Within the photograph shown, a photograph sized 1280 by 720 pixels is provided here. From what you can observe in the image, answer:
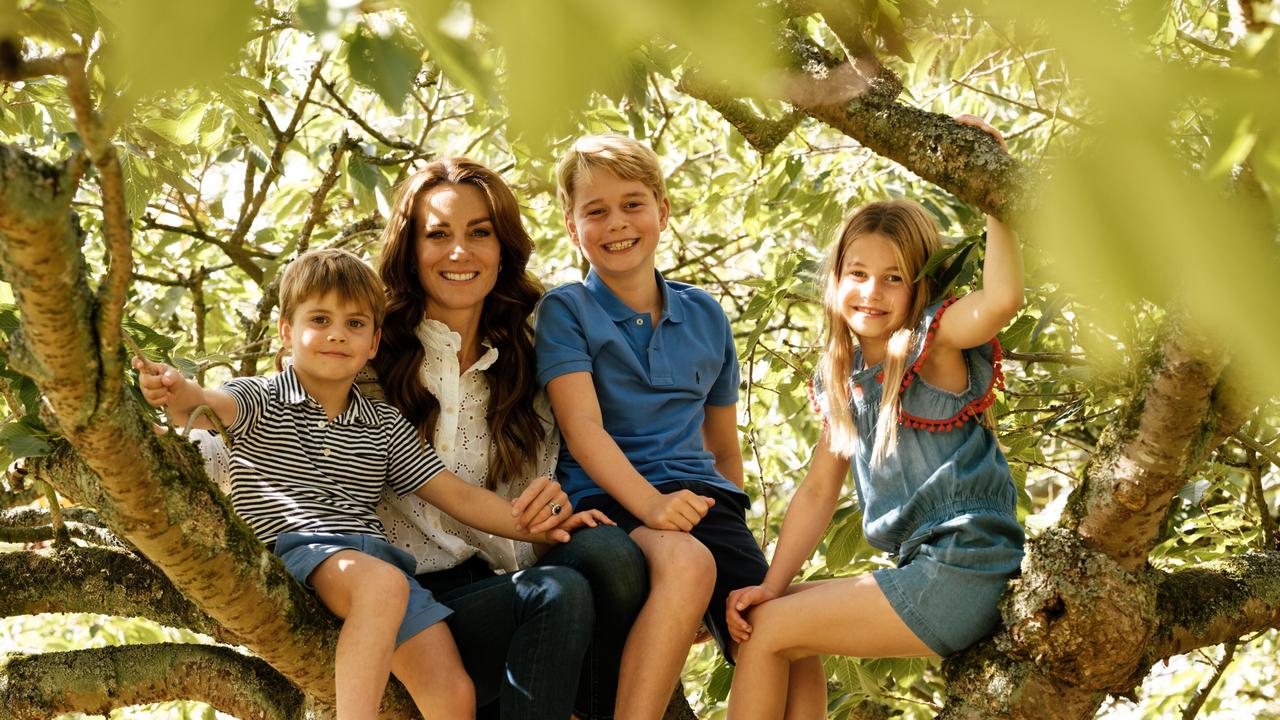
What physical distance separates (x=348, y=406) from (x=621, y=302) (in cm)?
62

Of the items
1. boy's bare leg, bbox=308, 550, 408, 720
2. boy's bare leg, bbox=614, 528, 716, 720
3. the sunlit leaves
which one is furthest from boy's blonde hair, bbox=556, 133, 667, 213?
the sunlit leaves

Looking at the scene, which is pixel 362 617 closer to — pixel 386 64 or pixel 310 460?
pixel 310 460

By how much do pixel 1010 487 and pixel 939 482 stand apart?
0.13 m

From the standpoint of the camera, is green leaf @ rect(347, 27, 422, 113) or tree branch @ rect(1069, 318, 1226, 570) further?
tree branch @ rect(1069, 318, 1226, 570)

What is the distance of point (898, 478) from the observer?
6.97ft

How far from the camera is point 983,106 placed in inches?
177

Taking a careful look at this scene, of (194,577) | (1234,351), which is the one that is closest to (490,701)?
(194,577)

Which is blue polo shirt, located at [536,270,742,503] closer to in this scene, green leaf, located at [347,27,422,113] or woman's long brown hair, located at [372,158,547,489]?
woman's long brown hair, located at [372,158,547,489]

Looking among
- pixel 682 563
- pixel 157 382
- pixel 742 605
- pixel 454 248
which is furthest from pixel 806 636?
pixel 157 382

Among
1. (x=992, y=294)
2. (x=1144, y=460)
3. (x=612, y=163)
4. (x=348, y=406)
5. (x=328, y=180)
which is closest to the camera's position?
(x=1144, y=460)

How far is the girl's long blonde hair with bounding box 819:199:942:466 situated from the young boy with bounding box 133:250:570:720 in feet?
1.84

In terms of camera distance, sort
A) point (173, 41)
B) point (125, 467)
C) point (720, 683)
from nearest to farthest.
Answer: point (173, 41), point (125, 467), point (720, 683)

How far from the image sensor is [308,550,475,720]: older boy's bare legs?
1823mm

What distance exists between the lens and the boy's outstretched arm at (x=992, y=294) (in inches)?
69.8
